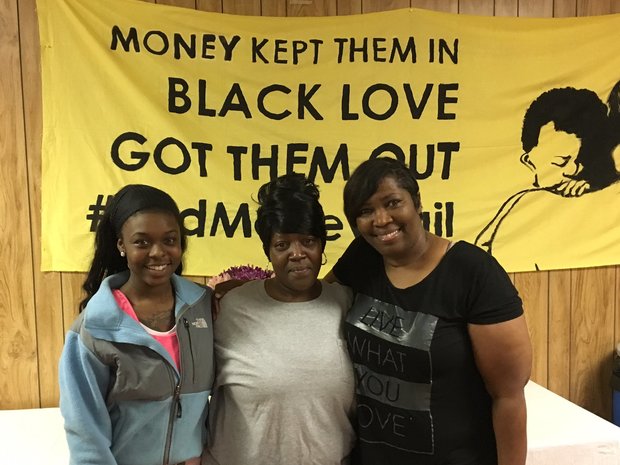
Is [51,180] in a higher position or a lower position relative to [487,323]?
higher

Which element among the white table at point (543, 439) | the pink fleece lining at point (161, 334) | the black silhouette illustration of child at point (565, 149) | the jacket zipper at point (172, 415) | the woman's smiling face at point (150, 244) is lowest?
the white table at point (543, 439)

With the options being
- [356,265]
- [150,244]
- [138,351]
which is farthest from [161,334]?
[356,265]

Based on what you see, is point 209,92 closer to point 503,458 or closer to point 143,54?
point 143,54

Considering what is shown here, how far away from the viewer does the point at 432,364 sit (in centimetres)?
105

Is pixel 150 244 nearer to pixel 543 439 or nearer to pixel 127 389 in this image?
pixel 127 389

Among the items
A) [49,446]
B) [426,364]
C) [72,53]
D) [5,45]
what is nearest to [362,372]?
[426,364]

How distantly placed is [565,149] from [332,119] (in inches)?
39.1

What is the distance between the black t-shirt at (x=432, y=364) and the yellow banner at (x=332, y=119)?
99 centimetres

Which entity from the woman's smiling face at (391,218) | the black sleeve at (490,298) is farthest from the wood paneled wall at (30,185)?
the black sleeve at (490,298)

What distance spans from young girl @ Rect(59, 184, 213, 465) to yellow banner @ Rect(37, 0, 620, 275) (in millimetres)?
859

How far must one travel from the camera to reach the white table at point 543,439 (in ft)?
5.32

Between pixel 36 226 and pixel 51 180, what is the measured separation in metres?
0.18

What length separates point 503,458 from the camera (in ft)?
3.53

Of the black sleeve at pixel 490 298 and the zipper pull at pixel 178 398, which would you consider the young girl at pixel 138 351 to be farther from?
the black sleeve at pixel 490 298
